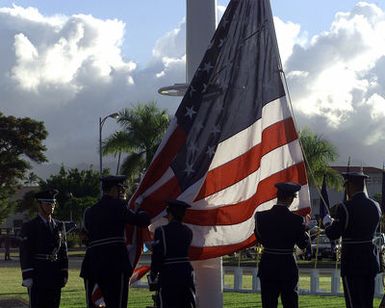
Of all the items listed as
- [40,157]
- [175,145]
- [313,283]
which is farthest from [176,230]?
[40,157]

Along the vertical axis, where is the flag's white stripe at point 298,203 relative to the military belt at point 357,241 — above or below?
above

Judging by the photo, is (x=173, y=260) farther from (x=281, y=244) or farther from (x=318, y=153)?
(x=318, y=153)

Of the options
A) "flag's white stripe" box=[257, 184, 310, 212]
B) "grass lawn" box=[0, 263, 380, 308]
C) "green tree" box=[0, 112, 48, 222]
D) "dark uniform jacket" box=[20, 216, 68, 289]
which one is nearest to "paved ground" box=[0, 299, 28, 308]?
"grass lawn" box=[0, 263, 380, 308]

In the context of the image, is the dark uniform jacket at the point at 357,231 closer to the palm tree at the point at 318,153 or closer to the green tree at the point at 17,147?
the palm tree at the point at 318,153

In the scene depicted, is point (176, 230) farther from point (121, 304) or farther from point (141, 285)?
point (141, 285)

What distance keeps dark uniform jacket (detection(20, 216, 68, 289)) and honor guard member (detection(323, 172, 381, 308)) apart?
2.98 meters

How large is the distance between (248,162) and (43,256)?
8.47 feet

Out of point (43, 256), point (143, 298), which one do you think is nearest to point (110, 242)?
point (43, 256)

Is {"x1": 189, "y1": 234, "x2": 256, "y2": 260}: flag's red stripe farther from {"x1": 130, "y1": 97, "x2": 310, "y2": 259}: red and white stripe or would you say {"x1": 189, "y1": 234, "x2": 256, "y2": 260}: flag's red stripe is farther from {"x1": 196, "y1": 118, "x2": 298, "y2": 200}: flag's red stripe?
{"x1": 196, "y1": 118, "x2": 298, "y2": 200}: flag's red stripe

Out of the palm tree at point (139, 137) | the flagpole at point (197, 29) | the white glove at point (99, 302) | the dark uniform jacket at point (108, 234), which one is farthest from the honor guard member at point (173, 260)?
the palm tree at point (139, 137)

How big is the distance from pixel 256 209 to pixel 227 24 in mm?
2202

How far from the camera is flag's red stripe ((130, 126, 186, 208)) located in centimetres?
921

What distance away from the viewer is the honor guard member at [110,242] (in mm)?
8219

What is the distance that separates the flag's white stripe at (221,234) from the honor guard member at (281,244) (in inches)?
38.5
